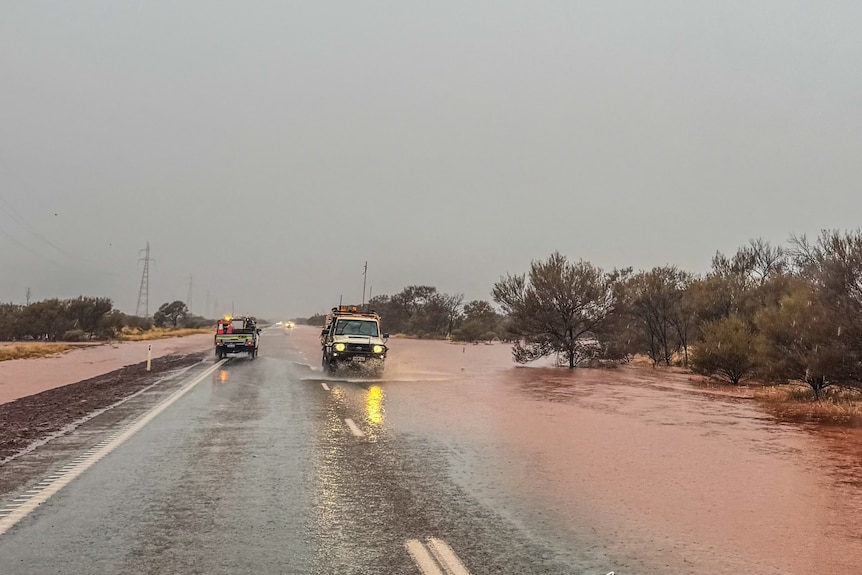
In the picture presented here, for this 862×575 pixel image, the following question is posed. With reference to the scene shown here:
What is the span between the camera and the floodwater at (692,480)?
5.76 metres

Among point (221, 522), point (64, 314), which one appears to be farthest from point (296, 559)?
point (64, 314)

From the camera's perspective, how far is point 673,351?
44594 millimetres

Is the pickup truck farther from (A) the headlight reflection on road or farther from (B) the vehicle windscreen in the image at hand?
(A) the headlight reflection on road

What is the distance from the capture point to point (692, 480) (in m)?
8.66

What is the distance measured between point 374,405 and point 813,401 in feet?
42.7

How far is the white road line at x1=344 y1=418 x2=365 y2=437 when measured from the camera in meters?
11.6

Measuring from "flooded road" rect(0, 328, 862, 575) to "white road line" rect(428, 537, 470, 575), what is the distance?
24 millimetres

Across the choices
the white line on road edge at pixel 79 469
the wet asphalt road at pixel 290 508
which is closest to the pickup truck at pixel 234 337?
the white line on road edge at pixel 79 469

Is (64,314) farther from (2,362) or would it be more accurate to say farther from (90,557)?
(90,557)

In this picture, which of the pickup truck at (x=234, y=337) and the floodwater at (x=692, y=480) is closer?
the floodwater at (x=692, y=480)

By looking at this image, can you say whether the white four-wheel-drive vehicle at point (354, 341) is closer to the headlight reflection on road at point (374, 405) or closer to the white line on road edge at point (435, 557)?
the headlight reflection on road at point (374, 405)

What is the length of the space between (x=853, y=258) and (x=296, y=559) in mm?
18271

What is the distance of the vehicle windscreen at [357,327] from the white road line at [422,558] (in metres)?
22.5

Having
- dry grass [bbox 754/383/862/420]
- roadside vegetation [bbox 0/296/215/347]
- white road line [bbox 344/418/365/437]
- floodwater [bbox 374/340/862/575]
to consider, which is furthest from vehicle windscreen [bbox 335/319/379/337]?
roadside vegetation [bbox 0/296/215/347]
